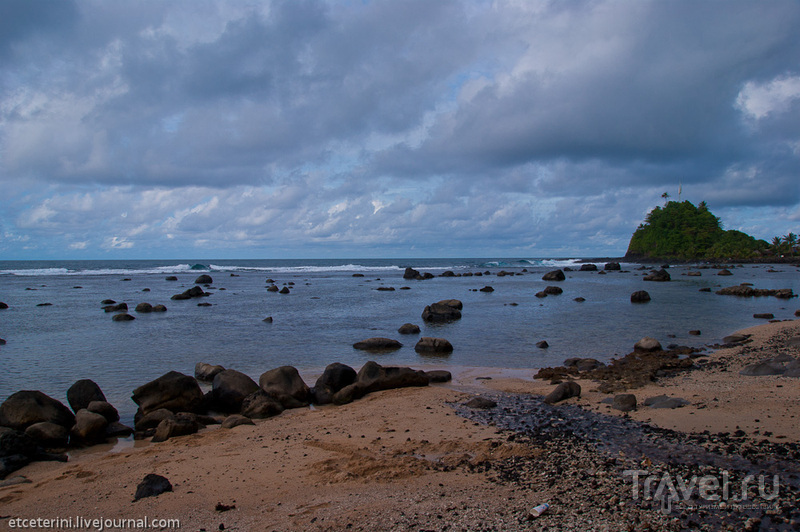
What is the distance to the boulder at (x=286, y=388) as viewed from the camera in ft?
32.9

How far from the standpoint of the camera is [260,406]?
9.38 metres

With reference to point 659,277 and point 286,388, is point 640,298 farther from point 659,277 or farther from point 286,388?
point 286,388

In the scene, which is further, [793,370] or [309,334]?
[309,334]

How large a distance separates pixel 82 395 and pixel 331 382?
16.7ft

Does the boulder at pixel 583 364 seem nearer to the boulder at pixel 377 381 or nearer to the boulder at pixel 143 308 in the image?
the boulder at pixel 377 381

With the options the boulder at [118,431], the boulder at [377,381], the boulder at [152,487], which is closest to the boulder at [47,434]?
the boulder at [118,431]

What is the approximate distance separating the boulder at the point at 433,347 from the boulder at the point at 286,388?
19.0ft

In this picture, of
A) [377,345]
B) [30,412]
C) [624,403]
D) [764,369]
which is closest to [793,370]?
[764,369]

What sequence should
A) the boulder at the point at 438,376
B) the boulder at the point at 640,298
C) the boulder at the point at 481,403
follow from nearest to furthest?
the boulder at the point at 481,403
the boulder at the point at 438,376
the boulder at the point at 640,298

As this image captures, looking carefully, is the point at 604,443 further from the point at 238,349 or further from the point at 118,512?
the point at 238,349

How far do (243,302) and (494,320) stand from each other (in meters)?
19.5

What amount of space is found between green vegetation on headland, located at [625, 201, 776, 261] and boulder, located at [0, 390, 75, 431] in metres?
120

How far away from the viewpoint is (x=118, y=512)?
5.24 m

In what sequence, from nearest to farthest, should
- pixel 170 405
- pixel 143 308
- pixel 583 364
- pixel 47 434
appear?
pixel 47 434
pixel 170 405
pixel 583 364
pixel 143 308
